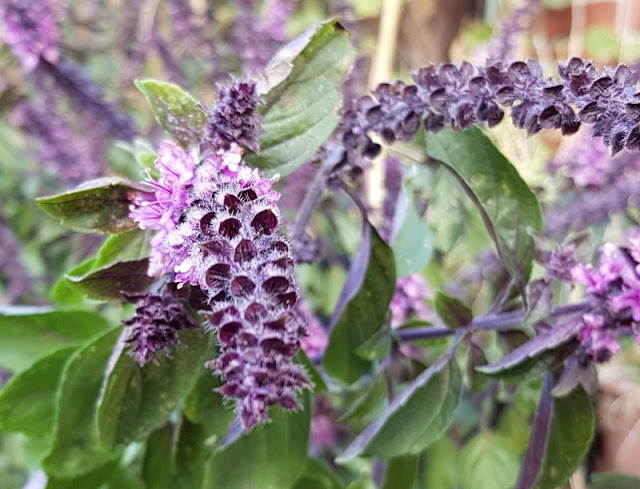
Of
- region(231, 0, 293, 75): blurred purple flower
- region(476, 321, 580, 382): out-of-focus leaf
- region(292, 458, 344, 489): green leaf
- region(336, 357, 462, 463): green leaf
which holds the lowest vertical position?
region(292, 458, 344, 489): green leaf

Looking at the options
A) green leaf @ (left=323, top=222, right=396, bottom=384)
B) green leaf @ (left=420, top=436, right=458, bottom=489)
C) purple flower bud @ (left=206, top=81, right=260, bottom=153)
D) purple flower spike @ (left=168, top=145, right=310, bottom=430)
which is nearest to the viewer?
purple flower spike @ (left=168, top=145, right=310, bottom=430)

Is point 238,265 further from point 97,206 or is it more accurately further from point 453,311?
point 453,311

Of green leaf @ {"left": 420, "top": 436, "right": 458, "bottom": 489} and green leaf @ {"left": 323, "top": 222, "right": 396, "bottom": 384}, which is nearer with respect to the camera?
green leaf @ {"left": 323, "top": 222, "right": 396, "bottom": 384}

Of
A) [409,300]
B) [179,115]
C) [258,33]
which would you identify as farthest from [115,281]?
[258,33]

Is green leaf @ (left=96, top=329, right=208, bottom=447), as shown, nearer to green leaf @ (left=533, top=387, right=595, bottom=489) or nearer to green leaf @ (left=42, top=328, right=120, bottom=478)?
green leaf @ (left=42, top=328, right=120, bottom=478)

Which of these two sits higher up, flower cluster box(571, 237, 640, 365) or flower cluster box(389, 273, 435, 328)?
flower cluster box(389, 273, 435, 328)

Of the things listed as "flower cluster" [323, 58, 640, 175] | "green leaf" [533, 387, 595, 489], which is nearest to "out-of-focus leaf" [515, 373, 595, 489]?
"green leaf" [533, 387, 595, 489]

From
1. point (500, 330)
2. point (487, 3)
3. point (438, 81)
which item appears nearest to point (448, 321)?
point (500, 330)

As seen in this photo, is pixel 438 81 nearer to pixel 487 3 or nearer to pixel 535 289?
pixel 535 289
